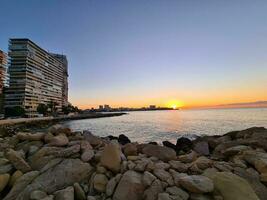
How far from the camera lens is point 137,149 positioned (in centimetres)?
741

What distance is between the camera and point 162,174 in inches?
205

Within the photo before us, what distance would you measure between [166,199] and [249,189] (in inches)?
70.6

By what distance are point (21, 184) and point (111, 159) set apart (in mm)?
2203

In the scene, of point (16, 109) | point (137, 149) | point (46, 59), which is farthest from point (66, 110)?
point (137, 149)

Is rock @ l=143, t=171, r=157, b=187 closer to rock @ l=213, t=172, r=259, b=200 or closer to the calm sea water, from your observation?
rock @ l=213, t=172, r=259, b=200

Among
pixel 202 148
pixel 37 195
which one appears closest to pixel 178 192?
pixel 37 195

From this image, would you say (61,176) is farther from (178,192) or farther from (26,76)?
(26,76)

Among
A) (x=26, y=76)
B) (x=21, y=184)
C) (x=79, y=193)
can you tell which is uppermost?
(x=26, y=76)

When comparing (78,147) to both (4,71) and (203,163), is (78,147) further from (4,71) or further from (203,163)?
(4,71)

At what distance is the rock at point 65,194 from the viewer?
457 centimetres

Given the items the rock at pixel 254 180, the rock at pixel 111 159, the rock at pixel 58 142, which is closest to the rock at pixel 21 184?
the rock at pixel 58 142

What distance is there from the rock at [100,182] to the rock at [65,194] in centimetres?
58

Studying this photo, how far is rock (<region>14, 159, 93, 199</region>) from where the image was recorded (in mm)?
5102

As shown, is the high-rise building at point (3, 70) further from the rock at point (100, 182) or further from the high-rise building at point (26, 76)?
the rock at point (100, 182)
